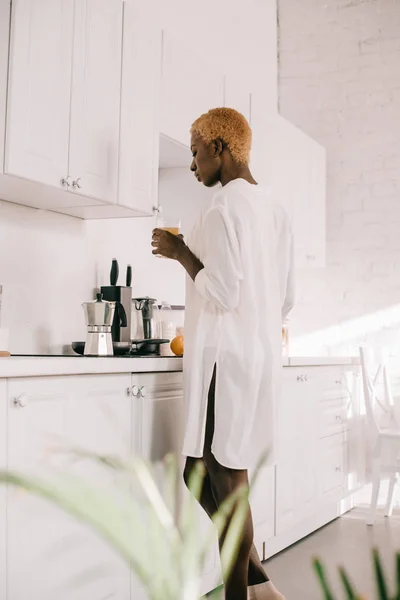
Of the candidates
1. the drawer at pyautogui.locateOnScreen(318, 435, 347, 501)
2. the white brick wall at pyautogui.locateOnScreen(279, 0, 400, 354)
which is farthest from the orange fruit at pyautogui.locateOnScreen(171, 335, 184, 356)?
the white brick wall at pyautogui.locateOnScreen(279, 0, 400, 354)

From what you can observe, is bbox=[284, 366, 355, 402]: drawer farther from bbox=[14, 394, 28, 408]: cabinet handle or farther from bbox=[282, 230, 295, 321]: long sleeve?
bbox=[14, 394, 28, 408]: cabinet handle

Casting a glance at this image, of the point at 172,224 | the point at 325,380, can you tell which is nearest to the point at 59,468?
the point at 172,224

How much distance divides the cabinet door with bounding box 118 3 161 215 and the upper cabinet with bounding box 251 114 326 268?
99 cm

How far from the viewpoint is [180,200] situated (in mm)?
3631

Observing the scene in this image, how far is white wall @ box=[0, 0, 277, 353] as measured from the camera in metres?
2.70

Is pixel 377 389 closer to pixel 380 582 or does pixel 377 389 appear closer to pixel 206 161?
pixel 206 161

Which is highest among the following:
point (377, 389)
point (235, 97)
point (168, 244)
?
point (235, 97)

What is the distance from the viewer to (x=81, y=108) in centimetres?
254

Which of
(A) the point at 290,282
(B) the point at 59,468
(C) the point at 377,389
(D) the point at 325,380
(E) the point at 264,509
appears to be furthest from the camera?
(C) the point at 377,389

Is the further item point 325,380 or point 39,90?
point 325,380

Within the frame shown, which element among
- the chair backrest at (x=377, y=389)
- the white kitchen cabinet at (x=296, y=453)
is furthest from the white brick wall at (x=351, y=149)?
the white kitchen cabinet at (x=296, y=453)

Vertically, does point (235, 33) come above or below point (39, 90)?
above

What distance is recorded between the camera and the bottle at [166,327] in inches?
125

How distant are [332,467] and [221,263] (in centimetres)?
208
